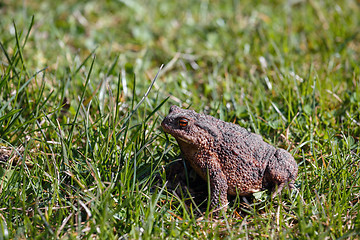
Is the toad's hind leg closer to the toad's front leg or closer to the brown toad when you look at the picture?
the brown toad

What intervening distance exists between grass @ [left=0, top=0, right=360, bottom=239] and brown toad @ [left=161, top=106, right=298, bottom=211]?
0.14 metres

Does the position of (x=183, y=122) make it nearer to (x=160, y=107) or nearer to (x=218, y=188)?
(x=218, y=188)

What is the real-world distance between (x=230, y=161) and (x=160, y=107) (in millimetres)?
1023

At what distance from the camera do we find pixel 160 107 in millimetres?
3760

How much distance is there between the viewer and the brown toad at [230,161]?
10.2 ft

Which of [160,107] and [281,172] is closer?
[281,172]

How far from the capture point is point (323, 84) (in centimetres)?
459

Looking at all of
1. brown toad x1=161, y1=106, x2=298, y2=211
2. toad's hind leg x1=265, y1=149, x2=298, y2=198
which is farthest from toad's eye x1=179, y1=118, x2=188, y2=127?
toad's hind leg x1=265, y1=149, x2=298, y2=198

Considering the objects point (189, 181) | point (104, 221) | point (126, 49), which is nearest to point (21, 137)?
point (104, 221)

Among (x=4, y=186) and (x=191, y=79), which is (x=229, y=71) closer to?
(x=191, y=79)

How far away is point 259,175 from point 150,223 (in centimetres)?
108

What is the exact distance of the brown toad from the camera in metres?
3.12

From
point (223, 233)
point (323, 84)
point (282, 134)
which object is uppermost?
point (323, 84)

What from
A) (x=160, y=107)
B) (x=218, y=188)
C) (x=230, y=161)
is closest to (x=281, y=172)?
(x=230, y=161)
